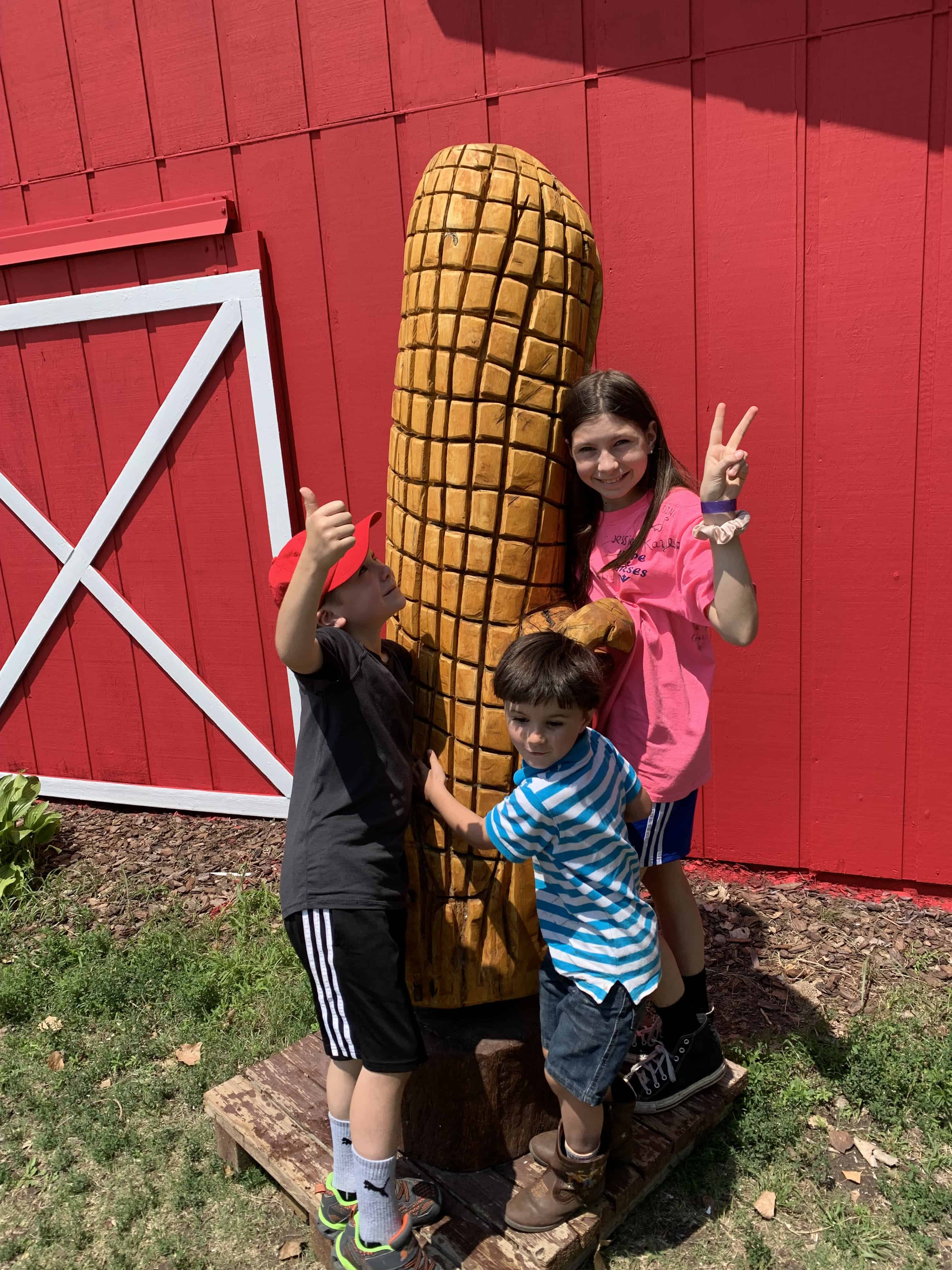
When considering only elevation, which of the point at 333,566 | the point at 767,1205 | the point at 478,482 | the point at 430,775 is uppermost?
the point at 478,482

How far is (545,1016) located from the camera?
6.27 feet

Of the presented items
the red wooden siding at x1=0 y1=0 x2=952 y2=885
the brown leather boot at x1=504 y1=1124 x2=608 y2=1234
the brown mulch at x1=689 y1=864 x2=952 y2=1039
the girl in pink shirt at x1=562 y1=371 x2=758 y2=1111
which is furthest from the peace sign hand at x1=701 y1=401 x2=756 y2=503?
the brown mulch at x1=689 y1=864 x2=952 y2=1039

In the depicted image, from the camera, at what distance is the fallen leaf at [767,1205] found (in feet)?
7.13

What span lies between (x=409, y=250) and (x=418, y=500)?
1.73 feet

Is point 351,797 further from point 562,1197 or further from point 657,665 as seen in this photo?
point 562,1197

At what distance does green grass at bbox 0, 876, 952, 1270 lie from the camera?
84.5 inches

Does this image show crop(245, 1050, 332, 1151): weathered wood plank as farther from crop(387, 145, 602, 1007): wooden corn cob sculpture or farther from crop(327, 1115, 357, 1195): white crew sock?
crop(387, 145, 602, 1007): wooden corn cob sculpture

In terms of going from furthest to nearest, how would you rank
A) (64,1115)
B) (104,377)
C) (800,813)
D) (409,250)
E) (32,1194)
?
(104,377) → (800,813) → (64,1115) → (32,1194) → (409,250)

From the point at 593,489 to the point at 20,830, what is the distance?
3170 millimetres

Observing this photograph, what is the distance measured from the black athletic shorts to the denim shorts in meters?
0.27

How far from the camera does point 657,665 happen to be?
2.02 meters

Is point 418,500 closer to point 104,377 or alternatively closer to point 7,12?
point 104,377

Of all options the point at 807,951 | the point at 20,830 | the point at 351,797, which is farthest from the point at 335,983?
the point at 20,830

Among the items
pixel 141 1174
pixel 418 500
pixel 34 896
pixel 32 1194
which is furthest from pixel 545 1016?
pixel 34 896
